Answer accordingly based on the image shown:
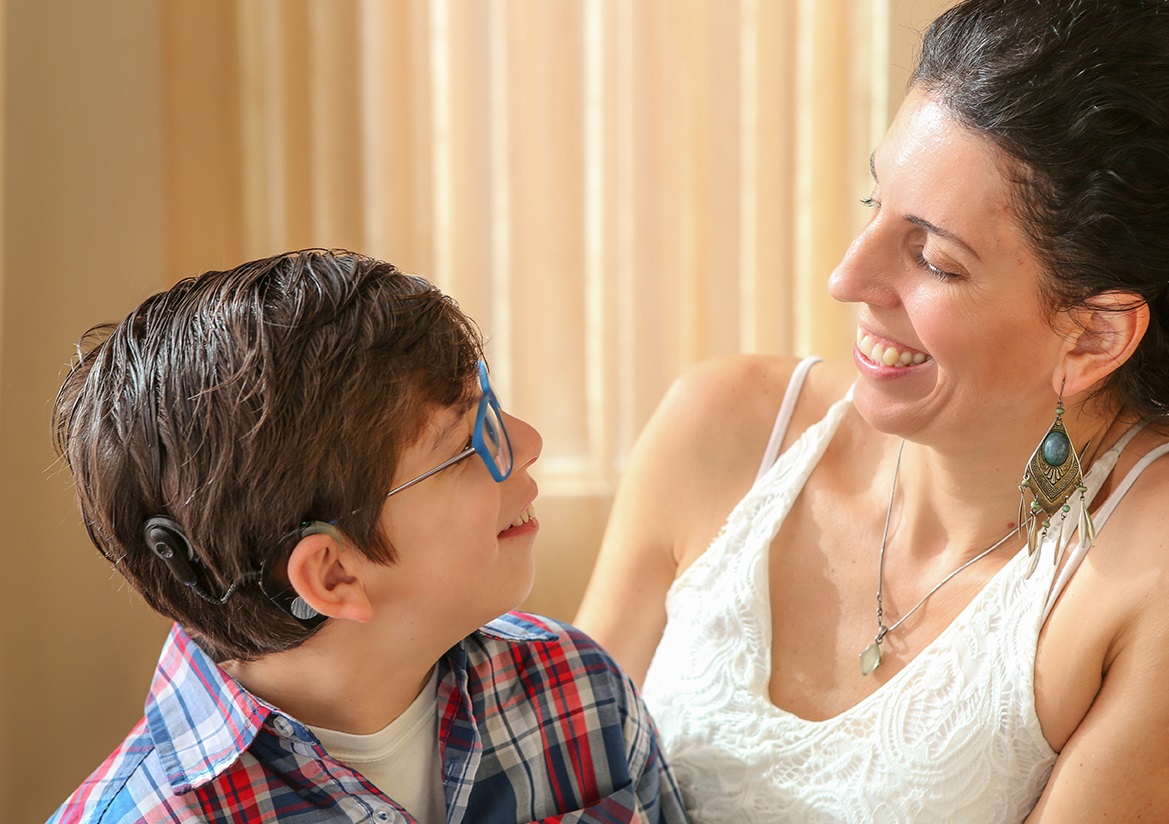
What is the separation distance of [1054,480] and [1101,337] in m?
0.15

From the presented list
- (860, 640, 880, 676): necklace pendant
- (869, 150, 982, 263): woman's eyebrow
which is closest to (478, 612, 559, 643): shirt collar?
(860, 640, 880, 676): necklace pendant

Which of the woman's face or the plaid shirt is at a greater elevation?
the woman's face

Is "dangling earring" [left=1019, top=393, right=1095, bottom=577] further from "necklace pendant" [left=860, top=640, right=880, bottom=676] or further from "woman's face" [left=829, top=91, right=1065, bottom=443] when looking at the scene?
"necklace pendant" [left=860, top=640, right=880, bottom=676]

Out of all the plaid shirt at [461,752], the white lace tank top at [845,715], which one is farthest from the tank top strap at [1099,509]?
the plaid shirt at [461,752]

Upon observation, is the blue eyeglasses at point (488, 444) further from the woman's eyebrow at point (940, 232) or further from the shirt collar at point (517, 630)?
the woman's eyebrow at point (940, 232)

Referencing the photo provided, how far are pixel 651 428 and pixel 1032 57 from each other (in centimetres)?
65

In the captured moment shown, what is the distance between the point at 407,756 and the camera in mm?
1160

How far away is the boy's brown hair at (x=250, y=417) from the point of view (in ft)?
3.26

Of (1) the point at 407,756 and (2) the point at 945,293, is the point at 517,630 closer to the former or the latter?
(1) the point at 407,756

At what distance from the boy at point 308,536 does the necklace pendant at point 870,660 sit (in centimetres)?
31

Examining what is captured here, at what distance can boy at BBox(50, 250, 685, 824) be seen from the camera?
100 centimetres

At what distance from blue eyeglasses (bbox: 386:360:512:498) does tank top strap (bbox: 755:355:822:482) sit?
0.46 metres

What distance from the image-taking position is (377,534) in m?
1.07

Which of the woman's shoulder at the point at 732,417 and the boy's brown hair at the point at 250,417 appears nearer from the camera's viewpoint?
the boy's brown hair at the point at 250,417
